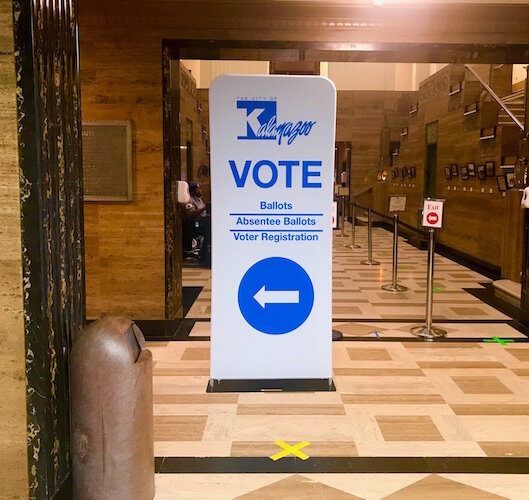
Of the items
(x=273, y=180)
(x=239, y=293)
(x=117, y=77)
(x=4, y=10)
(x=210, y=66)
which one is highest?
(x=210, y=66)

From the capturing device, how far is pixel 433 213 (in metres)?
5.20

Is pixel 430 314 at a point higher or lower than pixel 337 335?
higher

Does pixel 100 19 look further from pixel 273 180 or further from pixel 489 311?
pixel 489 311

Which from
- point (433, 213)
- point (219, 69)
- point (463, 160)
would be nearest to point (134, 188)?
point (433, 213)

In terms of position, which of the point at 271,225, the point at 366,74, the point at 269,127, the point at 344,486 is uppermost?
the point at 366,74

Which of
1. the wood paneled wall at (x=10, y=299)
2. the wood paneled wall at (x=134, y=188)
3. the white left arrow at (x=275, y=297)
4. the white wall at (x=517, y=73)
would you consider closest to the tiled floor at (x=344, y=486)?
the wood paneled wall at (x=10, y=299)

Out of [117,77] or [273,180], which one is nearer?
[273,180]

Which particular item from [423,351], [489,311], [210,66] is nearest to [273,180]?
[423,351]

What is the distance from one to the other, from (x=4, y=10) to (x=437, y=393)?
10.5ft

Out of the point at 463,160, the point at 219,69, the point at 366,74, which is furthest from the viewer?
the point at 366,74

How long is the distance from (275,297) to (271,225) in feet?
1.46

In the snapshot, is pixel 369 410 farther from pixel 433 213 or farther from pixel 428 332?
pixel 433 213

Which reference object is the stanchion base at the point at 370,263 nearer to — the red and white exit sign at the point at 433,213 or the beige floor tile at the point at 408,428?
the red and white exit sign at the point at 433,213

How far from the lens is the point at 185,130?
→ 11656 mm
